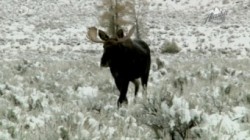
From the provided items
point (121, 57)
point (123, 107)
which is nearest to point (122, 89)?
point (121, 57)

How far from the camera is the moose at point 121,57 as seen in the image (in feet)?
25.5

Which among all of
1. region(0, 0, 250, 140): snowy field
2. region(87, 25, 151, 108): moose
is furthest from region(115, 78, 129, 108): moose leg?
region(0, 0, 250, 140): snowy field

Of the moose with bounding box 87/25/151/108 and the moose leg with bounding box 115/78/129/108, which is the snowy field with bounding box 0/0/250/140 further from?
the moose with bounding box 87/25/151/108

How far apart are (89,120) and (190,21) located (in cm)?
4716

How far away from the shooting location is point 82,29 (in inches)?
1918

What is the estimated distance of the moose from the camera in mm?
7762

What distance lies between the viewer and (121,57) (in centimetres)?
791

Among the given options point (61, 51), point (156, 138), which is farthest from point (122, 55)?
point (61, 51)

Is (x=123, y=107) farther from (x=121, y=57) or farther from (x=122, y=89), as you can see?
(x=121, y=57)

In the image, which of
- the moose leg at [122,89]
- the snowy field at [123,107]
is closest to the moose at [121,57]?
the moose leg at [122,89]

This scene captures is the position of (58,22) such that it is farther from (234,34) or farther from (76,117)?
(76,117)

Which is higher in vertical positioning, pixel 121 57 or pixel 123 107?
pixel 121 57

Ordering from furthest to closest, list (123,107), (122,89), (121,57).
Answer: (122,89) → (121,57) → (123,107)

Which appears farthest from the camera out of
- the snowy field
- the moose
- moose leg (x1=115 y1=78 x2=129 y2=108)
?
moose leg (x1=115 y1=78 x2=129 y2=108)
